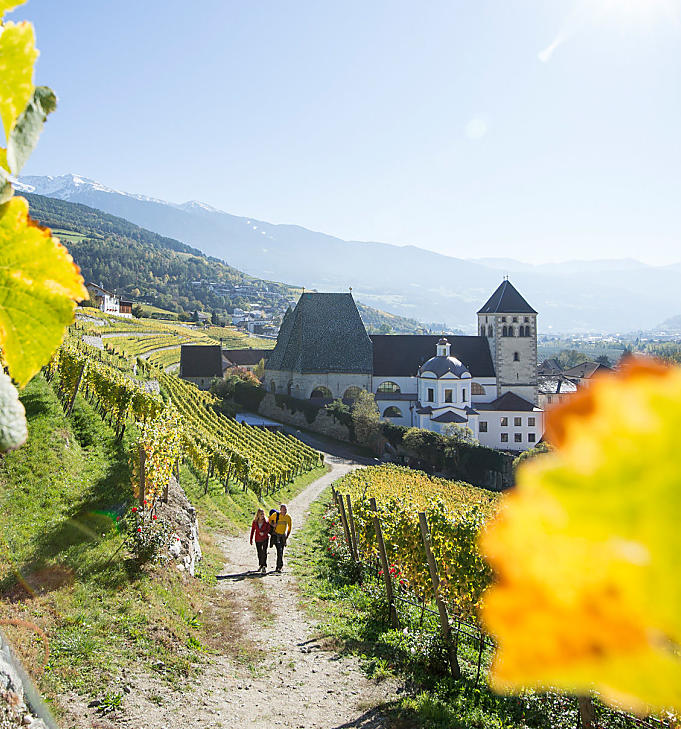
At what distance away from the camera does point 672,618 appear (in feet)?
1.00

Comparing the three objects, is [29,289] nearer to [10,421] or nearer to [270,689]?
[10,421]

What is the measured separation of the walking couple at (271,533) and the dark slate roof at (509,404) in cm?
3261

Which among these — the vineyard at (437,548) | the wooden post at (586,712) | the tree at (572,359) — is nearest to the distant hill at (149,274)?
the tree at (572,359)

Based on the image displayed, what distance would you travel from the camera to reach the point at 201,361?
5219cm

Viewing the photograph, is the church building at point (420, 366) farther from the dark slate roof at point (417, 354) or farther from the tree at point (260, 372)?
the tree at point (260, 372)

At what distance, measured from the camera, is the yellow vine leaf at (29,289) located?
0.67m

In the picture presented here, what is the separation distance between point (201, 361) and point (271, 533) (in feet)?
138

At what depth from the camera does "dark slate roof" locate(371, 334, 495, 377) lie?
4646 cm

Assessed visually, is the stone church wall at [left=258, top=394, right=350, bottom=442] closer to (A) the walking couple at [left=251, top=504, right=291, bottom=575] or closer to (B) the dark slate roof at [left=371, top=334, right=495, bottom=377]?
(B) the dark slate roof at [left=371, top=334, right=495, bottom=377]

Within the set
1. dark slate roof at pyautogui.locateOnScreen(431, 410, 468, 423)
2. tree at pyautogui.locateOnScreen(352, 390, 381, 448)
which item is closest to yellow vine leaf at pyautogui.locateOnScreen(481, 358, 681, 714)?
tree at pyautogui.locateOnScreen(352, 390, 381, 448)

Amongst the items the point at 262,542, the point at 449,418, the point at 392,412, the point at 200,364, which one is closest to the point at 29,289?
the point at 262,542

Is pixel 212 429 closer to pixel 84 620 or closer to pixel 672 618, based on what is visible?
pixel 84 620

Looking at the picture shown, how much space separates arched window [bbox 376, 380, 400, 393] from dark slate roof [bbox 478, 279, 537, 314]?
375 inches

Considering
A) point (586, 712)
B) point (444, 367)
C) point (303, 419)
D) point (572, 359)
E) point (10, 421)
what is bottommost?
point (572, 359)
